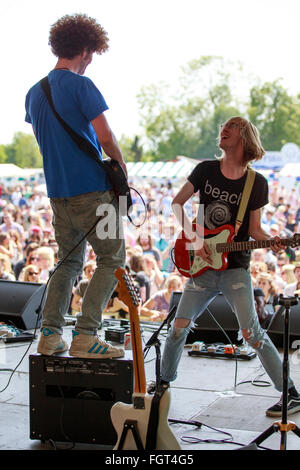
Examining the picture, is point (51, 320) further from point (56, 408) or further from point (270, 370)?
point (270, 370)

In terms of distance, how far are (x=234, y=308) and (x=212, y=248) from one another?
0.37 m

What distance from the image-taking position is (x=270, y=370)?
3.71 metres

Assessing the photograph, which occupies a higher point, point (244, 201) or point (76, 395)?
point (244, 201)

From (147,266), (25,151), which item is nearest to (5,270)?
(147,266)

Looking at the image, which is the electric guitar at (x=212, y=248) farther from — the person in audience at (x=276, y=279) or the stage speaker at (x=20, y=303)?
the person in audience at (x=276, y=279)

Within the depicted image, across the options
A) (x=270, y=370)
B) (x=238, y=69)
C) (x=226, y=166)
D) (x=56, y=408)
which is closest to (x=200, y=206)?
(x=226, y=166)

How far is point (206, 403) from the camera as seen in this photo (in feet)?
13.3

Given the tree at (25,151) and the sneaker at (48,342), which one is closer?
the sneaker at (48,342)

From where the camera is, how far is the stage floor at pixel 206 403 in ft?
10.7

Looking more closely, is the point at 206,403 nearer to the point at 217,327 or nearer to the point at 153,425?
the point at 153,425

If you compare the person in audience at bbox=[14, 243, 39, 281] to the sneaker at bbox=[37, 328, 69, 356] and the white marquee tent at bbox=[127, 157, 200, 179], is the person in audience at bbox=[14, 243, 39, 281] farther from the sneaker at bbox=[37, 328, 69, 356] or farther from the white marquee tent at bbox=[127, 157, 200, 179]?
the white marquee tent at bbox=[127, 157, 200, 179]

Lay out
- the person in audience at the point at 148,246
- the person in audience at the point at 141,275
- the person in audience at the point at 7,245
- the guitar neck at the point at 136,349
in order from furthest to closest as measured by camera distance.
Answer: the person in audience at the point at 7,245, the person in audience at the point at 148,246, the person in audience at the point at 141,275, the guitar neck at the point at 136,349

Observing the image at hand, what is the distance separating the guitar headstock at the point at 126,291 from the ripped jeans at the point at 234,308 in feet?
2.89

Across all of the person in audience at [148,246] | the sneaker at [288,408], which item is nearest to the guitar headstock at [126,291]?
the sneaker at [288,408]
